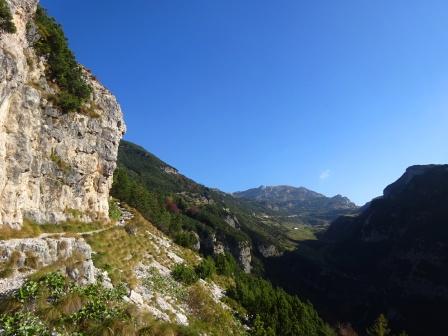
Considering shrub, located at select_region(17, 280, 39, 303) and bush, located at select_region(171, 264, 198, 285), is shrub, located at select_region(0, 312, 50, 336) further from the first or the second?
bush, located at select_region(171, 264, 198, 285)

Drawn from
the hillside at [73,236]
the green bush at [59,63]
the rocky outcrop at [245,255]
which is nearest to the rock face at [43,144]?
the hillside at [73,236]

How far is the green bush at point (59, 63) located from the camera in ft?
141

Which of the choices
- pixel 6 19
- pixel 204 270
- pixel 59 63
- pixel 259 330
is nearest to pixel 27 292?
pixel 6 19

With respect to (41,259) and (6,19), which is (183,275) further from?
(6,19)

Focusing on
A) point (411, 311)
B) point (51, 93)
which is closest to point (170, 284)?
point (51, 93)

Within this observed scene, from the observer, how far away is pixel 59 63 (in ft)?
145

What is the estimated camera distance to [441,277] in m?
184

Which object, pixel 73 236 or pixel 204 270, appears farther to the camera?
pixel 204 270

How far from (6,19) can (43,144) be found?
12105 millimetres

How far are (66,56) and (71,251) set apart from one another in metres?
27.0

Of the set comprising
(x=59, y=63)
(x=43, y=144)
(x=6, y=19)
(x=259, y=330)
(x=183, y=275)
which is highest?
(x=59, y=63)

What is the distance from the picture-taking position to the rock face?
1321 inches

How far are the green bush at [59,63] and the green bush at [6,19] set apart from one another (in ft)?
19.1

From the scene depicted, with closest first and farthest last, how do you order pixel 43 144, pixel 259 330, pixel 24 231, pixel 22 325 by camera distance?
pixel 22 325 → pixel 24 231 → pixel 43 144 → pixel 259 330
